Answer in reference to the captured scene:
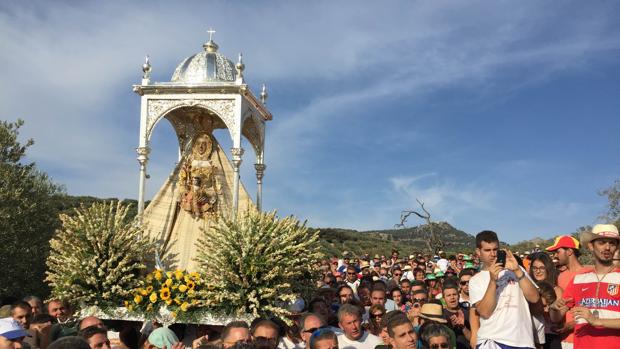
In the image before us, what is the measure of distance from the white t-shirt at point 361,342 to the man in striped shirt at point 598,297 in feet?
6.24

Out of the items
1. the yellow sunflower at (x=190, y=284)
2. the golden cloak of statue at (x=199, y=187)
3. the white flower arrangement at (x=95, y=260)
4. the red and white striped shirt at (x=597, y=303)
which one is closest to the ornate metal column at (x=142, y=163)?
the golden cloak of statue at (x=199, y=187)

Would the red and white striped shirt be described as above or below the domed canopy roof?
below

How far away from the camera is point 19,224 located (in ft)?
69.7

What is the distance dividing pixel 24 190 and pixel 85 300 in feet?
47.0

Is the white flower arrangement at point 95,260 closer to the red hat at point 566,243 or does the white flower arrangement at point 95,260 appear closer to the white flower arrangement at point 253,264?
the white flower arrangement at point 253,264

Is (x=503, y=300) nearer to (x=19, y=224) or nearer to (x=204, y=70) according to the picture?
(x=204, y=70)

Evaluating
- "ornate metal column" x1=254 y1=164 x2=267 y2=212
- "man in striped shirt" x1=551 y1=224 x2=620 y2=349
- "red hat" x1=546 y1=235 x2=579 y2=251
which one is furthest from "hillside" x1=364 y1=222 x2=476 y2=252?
"man in striped shirt" x1=551 y1=224 x2=620 y2=349

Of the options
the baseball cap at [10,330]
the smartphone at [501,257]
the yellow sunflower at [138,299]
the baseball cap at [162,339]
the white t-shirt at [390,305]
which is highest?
the smartphone at [501,257]

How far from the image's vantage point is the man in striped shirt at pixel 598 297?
5.12 m

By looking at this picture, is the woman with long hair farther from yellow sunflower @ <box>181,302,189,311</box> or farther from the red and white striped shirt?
yellow sunflower @ <box>181,302,189,311</box>

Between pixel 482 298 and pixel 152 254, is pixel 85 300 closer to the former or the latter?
pixel 152 254

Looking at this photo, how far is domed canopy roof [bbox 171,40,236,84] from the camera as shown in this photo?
12391 millimetres

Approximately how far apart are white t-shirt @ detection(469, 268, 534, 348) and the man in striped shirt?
0.43 meters

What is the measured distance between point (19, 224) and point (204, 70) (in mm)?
12389
